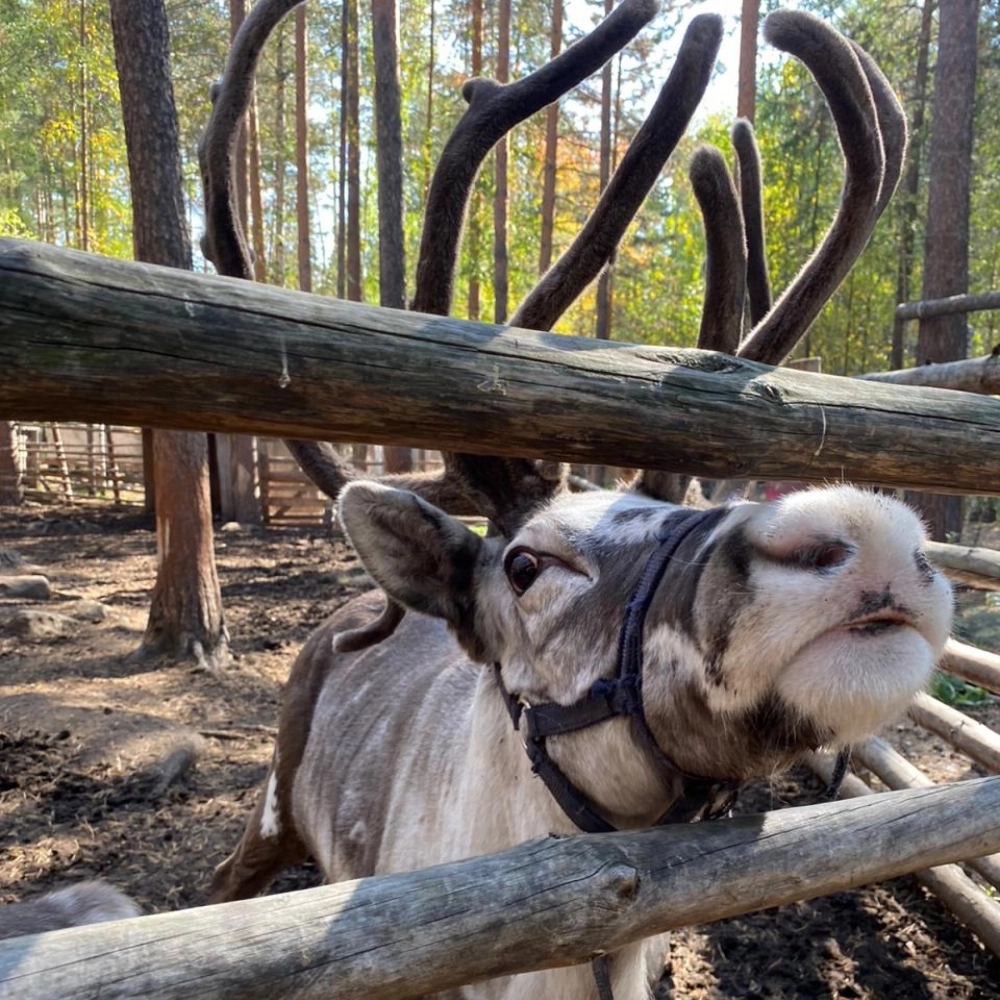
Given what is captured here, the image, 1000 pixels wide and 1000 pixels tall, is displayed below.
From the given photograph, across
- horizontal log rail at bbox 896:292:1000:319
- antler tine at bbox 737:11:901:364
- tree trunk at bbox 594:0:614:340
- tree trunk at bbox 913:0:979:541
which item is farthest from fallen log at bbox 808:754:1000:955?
tree trunk at bbox 594:0:614:340

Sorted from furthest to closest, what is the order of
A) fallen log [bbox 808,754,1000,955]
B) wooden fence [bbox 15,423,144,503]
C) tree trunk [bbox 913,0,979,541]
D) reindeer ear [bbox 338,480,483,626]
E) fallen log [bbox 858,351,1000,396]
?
wooden fence [bbox 15,423,144,503]
tree trunk [bbox 913,0,979,541]
fallen log [bbox 858,351,1000,396]
fallen log [bbox 808,754,1000,955]
reindeer ear [bbox 338,480,483,626]

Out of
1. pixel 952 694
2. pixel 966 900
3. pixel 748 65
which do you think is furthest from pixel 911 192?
pixel 966 900

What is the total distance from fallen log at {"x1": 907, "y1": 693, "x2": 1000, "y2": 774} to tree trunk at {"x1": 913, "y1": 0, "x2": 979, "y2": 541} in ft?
21.5

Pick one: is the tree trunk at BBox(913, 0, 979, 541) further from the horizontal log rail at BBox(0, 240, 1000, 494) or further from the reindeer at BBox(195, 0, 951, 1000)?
the horizontal log rail at BBox(0, 240, 1000, 494)

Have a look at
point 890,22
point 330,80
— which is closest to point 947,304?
point 890,22

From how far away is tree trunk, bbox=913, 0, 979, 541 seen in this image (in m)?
10.5

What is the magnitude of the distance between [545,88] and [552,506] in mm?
1264

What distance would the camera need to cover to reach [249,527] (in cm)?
1570

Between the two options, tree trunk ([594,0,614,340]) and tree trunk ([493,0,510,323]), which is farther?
tree trunk ([594,0,614,340])

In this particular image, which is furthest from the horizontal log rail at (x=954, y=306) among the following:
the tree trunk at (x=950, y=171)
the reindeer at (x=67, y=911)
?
the reindeer at (x=67, y=911)

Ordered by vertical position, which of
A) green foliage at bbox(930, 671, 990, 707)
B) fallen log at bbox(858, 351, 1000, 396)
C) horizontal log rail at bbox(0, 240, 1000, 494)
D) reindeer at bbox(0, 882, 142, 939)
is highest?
fallen log at bbox(858, 351, 1000, 396)

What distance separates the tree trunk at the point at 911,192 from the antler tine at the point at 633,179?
15883 millimetres

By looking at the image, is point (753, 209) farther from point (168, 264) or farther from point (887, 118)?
point (168, 264)

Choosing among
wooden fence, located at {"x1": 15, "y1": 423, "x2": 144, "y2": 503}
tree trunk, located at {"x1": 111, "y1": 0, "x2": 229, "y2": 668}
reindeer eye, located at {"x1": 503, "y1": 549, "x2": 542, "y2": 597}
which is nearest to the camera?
reindeer eye, located at {"x1": 503, "y1": 549, "x2": 542, "y2": 597}
